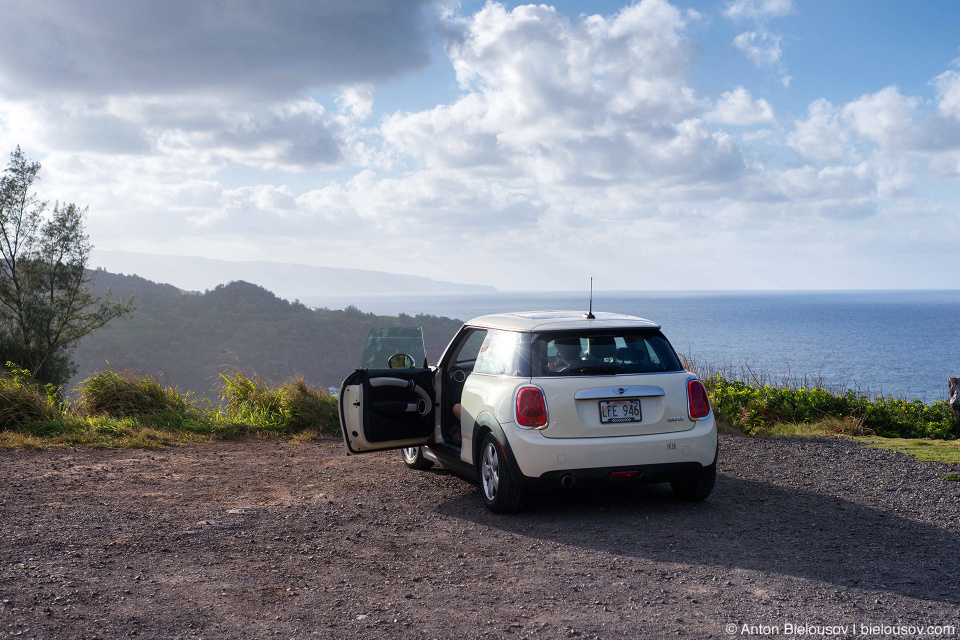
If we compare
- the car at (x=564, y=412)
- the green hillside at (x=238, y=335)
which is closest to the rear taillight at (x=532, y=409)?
the car at (x=564, y=412)

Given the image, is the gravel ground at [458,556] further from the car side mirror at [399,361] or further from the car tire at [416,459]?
the car side mirror at [399,361]

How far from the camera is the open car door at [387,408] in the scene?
22.5 ft

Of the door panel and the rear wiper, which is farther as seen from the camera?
the door panel

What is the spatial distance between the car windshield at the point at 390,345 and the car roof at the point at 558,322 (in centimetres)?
428

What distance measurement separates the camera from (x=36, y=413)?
36.3 feet

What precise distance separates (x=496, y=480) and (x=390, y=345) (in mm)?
5420

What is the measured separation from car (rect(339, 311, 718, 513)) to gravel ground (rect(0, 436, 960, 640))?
0.36 meters

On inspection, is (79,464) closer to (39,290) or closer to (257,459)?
(257,459)

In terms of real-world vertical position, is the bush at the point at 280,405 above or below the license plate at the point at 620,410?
below

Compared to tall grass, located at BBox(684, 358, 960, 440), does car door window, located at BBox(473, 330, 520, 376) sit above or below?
above

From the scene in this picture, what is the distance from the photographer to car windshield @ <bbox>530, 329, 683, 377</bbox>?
20.0 feet

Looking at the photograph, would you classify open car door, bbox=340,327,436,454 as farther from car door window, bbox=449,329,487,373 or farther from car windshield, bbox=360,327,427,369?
car windshield, bbox=360,327,427,369

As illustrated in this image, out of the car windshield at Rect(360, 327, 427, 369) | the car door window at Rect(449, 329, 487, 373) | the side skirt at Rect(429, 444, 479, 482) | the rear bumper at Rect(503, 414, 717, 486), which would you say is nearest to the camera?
the rear bumper at Rect(503, 414, 717, 486)

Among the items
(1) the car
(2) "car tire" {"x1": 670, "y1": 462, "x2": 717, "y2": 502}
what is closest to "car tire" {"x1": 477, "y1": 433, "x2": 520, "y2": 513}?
(1) the car
